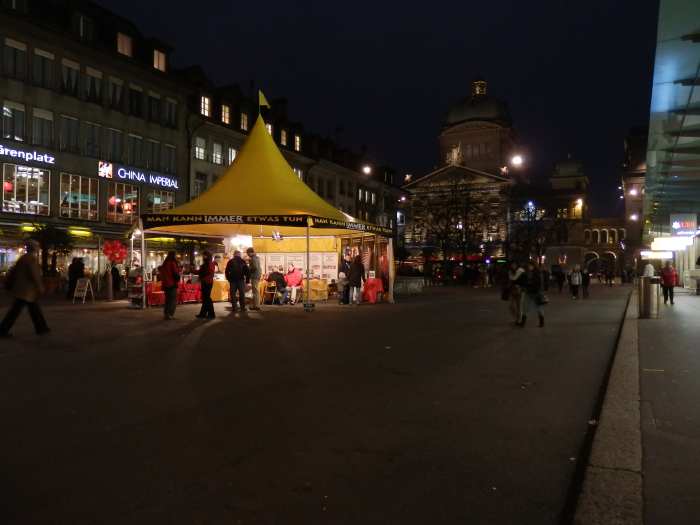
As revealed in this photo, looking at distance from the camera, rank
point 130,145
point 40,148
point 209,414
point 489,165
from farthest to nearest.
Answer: point 489,165, point 130,145, point 40,148, point 209,414

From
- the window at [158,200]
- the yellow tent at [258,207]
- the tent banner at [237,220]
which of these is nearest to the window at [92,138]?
the window at [158,200]

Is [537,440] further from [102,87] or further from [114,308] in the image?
[102,87]

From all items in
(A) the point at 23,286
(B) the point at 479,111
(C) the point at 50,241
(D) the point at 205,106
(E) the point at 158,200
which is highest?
(B) the point at 479,111

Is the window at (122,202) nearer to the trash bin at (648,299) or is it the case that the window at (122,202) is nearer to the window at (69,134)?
the window at (69,134)

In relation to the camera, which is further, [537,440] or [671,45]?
[671,45]

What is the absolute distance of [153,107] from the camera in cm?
4097

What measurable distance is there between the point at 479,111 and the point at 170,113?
190ft

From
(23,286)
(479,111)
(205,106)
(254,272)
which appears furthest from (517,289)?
(479,111)

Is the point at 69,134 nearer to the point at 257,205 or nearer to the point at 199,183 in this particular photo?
the point at 199,183

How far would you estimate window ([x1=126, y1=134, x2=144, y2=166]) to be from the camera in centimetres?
3904

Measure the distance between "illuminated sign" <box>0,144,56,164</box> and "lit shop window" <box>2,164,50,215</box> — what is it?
0.49m

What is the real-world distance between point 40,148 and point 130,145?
6.75 m

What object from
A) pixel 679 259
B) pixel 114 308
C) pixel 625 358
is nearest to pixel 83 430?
pixel 625 358

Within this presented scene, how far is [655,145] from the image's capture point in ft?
51.9
